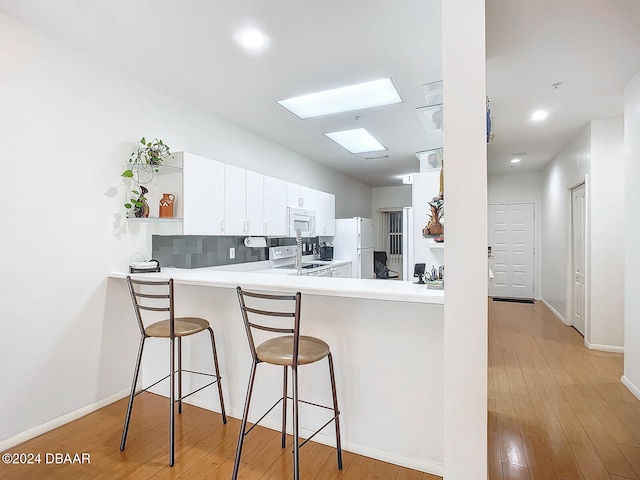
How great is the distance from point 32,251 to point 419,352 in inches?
103

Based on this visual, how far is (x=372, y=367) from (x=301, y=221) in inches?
124

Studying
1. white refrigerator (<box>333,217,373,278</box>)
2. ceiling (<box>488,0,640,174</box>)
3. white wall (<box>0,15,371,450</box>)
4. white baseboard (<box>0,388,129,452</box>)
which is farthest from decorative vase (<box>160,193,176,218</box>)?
white refrigerator (<box>333,217,373,278</box>)

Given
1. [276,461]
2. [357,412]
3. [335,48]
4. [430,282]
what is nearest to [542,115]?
[335,48]

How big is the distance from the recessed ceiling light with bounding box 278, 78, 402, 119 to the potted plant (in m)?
1.28

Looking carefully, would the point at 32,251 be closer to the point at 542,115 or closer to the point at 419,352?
the point at 419,352

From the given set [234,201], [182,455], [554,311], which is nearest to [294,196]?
[234,201]

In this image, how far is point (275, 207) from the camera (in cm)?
434

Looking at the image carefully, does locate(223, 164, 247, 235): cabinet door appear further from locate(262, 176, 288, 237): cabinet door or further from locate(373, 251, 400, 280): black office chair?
locate(373, 251, 400, 280): black office chair

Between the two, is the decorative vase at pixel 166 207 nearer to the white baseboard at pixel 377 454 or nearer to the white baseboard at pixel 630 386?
the white baseboard at pixel 377 454

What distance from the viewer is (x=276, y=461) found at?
206 centimetres

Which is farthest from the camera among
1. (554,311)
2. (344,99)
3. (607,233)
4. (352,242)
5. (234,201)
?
(352,242)

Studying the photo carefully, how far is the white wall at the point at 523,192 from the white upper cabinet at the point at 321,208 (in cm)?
374

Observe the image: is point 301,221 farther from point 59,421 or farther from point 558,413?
point 558,413

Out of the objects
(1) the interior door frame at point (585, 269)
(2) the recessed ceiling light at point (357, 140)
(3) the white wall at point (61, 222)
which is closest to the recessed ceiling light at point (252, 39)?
(3) the white wall at point (61, 222)
